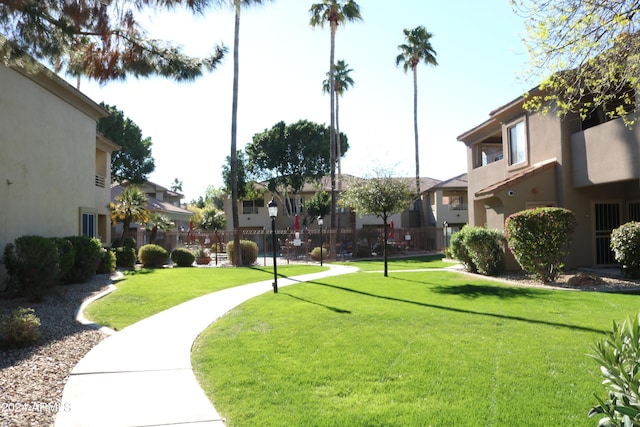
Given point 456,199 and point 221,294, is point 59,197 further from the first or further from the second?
point 456,199

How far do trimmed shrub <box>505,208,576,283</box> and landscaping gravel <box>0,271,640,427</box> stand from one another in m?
1.35

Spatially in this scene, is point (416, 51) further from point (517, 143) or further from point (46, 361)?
point (46, 361)

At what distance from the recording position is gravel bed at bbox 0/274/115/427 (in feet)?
16.7

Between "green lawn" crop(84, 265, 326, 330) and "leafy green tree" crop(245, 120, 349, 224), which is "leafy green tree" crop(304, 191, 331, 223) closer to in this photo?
"leafy green tree" crop(245, 120, 349, 224)

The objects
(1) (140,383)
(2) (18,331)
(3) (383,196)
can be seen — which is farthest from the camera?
(3) (383,196)

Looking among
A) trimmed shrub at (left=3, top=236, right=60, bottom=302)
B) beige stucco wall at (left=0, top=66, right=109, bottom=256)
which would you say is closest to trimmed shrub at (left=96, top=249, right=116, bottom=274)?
beige stucco wall at (left=0, top=66, right=109, bottom=256)

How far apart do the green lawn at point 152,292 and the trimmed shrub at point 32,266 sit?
133 cm

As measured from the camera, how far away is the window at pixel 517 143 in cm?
1912

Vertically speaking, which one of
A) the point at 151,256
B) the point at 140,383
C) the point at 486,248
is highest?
the point at 486,248

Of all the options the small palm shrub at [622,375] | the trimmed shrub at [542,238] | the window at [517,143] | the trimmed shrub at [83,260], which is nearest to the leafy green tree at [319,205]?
the window at [517,143]

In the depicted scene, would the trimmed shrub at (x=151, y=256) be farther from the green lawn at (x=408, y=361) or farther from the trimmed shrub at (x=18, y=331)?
the trimmed shrub at (x=18, y=331)

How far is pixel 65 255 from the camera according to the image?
1452 cm

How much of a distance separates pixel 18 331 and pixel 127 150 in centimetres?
4133

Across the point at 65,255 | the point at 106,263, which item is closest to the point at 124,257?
the point at 106,263
